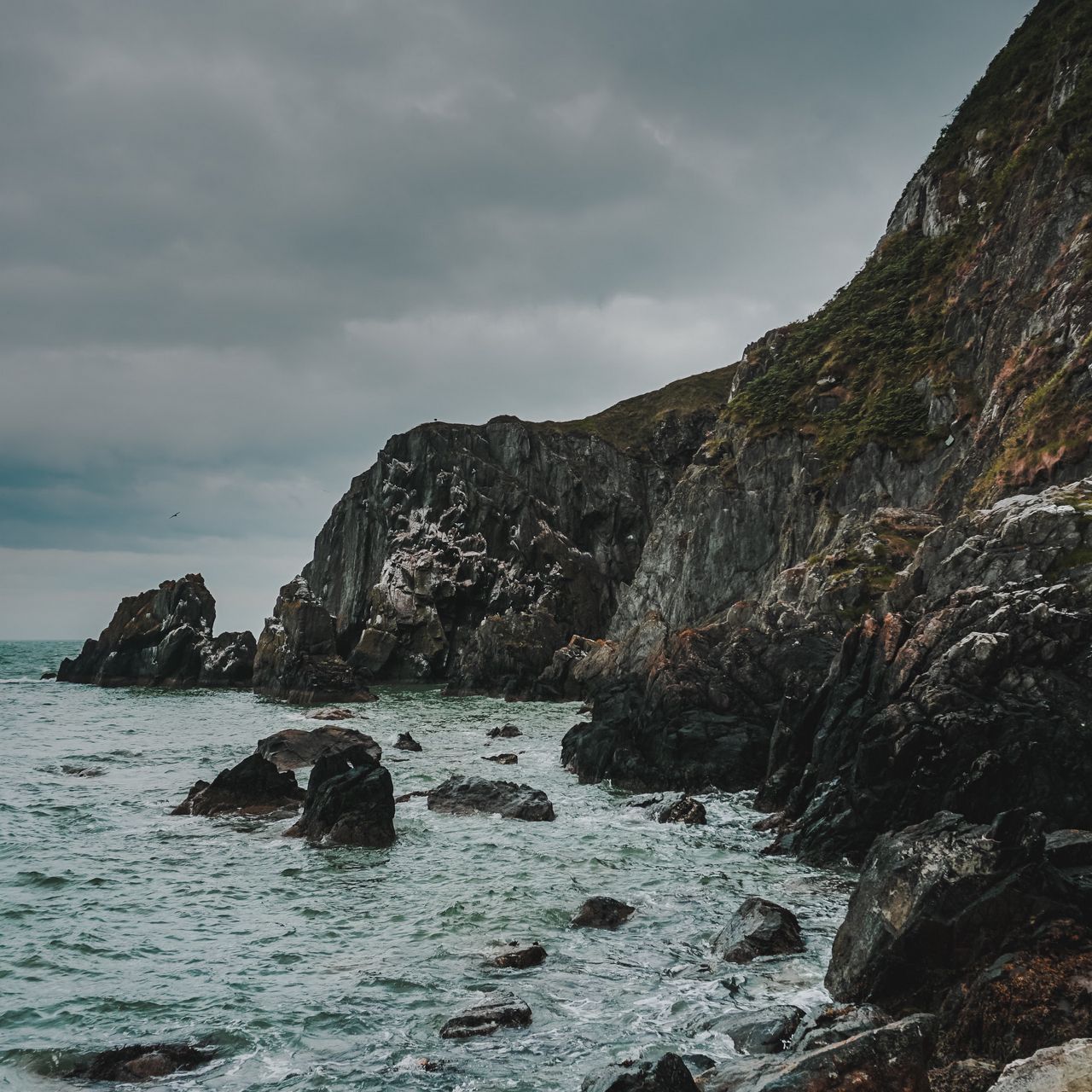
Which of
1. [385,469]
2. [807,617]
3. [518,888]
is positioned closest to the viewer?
[518,888]

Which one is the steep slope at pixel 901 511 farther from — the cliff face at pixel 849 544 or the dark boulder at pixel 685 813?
the dark boulder at pixel 685 813

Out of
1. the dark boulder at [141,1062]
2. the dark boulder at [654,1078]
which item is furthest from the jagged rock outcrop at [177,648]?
the dark boulder at [654,1078]

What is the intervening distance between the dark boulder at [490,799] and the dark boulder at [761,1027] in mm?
15360

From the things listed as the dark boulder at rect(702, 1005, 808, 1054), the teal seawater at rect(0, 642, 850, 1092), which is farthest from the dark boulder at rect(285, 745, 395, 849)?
the dark boulder at rect(702, 1005, 808, 1054)

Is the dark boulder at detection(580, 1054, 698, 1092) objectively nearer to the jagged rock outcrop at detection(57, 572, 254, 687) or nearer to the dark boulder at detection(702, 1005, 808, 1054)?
the dark boulder at detection(702, 1005, 808, 1054)

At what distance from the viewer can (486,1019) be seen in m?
12.1

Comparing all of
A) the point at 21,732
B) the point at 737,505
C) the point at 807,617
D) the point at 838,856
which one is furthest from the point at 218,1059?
the point at 737,505

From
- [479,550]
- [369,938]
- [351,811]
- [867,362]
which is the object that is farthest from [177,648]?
[369,938]

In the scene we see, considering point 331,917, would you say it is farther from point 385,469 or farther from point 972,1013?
point 385,469

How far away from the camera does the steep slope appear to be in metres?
20.5

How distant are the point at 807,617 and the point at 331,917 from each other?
85.1 ft

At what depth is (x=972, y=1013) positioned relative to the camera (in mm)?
9172

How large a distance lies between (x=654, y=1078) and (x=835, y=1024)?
2.80 meters

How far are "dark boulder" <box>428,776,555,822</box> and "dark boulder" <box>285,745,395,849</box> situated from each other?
150 inches
